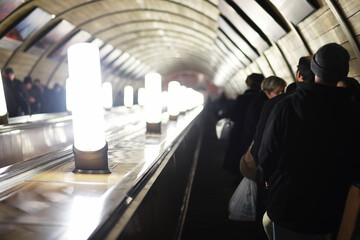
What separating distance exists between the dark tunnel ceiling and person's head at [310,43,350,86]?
12.4 ft

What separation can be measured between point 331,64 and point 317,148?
22.6 inches

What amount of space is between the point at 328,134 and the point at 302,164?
0.27m

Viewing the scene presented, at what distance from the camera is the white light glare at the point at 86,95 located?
2965mm

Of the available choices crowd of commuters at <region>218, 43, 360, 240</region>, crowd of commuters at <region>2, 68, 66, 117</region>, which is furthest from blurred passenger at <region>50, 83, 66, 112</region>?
crowd of commuters at <region>218, 43, 360, 240</region>

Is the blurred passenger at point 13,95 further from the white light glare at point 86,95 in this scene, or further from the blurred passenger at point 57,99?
the white light glare at point 86,95

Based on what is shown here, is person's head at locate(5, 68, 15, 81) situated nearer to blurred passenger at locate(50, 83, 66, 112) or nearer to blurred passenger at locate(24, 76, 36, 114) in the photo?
blurred passenger at locate(24, 76, 36, 114)

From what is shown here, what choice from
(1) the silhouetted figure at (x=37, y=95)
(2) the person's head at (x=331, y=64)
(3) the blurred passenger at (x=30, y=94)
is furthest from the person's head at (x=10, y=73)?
(2) the person's head at (x=331, y=64)

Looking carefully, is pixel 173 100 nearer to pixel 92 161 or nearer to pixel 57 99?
pixel 57 99

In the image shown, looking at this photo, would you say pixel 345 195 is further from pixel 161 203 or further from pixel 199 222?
pixel 199 222

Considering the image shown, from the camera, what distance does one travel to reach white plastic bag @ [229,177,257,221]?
14.1ft

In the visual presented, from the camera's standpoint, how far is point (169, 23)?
53.5 ft

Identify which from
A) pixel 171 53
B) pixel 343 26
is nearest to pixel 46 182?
pixel 343 26

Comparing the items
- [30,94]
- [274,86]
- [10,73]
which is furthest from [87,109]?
[30,94]

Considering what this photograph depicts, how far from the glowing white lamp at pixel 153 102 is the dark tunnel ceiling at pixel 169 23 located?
284cm
